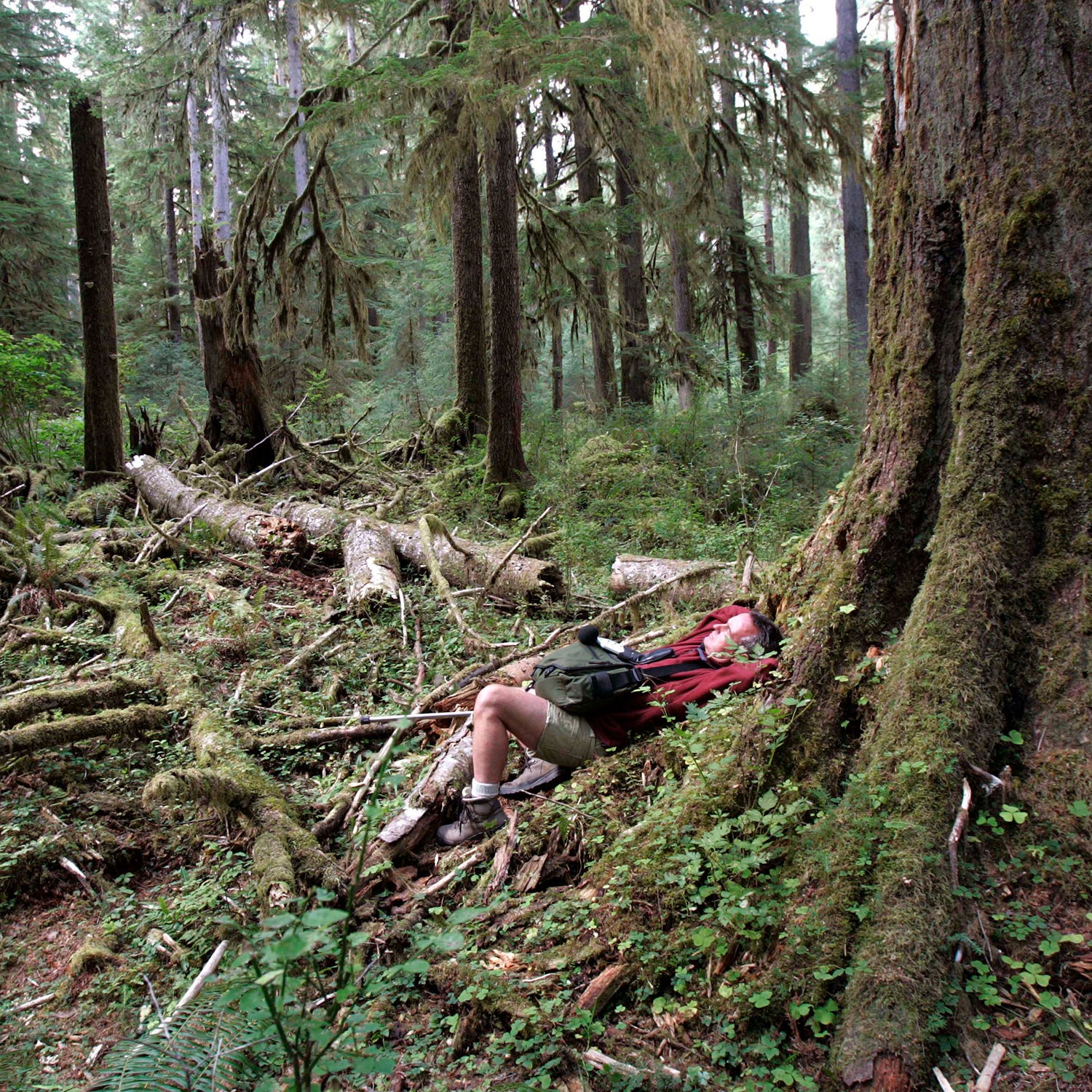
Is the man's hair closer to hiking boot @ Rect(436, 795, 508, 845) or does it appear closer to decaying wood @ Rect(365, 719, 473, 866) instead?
hiking boot @ Rect(436, 795, 508, 845)

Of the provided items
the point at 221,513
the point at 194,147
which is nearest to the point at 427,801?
the point at 221,513

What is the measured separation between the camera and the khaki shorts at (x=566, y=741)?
13.0 feet

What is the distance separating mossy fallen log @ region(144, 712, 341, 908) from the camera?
3383 millimetres

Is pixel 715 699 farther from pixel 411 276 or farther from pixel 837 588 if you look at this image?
pixel 411 276

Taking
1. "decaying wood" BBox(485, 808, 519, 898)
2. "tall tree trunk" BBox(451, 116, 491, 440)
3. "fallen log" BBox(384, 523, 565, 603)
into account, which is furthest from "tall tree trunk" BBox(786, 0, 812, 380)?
"decaying wood" BBox(485, 808, 519, 898)

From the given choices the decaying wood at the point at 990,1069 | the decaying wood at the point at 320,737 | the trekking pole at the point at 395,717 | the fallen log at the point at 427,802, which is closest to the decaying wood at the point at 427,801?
the fallen log at the point at 427,802

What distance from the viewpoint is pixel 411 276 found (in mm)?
16562

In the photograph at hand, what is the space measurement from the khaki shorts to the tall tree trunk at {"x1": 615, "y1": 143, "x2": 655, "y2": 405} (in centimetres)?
1053

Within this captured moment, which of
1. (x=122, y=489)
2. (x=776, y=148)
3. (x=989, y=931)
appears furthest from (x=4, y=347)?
(x=989, y=931)

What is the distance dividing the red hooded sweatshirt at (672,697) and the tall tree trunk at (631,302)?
10.3 m

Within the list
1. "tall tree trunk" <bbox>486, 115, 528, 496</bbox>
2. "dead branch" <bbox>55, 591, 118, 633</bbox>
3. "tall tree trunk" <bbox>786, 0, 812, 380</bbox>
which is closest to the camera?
"dead branch" <bbox>55, 591, 118, 633</bbox>

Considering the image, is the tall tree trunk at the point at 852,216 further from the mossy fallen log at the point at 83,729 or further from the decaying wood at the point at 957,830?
the mossy fallen log at the point at 83,729

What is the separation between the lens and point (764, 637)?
12.6 feet

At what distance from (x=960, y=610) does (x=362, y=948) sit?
2678 mm
